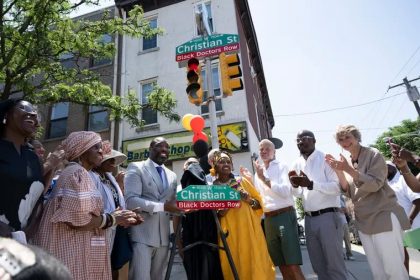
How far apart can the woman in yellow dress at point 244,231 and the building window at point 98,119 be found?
414 inches

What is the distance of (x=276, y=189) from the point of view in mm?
3656

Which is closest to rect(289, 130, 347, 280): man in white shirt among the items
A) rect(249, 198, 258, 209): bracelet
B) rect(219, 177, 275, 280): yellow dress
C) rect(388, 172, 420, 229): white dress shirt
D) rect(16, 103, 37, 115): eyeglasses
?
rect(249, 198, 258, 209): bracelet

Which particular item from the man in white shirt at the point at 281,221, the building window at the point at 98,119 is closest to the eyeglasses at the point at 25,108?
the man in white shirt at the point at 281,221

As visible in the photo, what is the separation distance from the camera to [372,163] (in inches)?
129

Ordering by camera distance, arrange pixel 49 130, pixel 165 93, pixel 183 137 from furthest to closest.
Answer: pixel 49 130 < pixel 183 137 < pixel 165 93

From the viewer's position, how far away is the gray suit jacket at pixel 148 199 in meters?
3.14

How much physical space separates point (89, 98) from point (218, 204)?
581cm

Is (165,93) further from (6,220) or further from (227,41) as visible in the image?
(6,220)

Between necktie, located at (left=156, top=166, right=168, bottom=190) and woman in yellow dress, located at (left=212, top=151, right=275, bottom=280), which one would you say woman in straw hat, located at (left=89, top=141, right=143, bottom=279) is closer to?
necktie, located at (left=156, top=166, right=168, bottom=190)

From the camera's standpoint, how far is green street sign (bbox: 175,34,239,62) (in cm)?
509

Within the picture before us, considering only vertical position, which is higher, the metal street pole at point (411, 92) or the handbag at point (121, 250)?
the metal street pole at point (411, 92)

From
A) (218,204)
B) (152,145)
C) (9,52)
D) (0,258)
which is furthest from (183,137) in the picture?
(0,258)

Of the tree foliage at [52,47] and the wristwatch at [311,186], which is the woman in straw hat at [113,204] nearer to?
the wristwatch at [311,186]

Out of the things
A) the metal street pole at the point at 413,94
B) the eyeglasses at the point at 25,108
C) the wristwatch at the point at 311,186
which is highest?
the metal street pole at the point at 413,94
